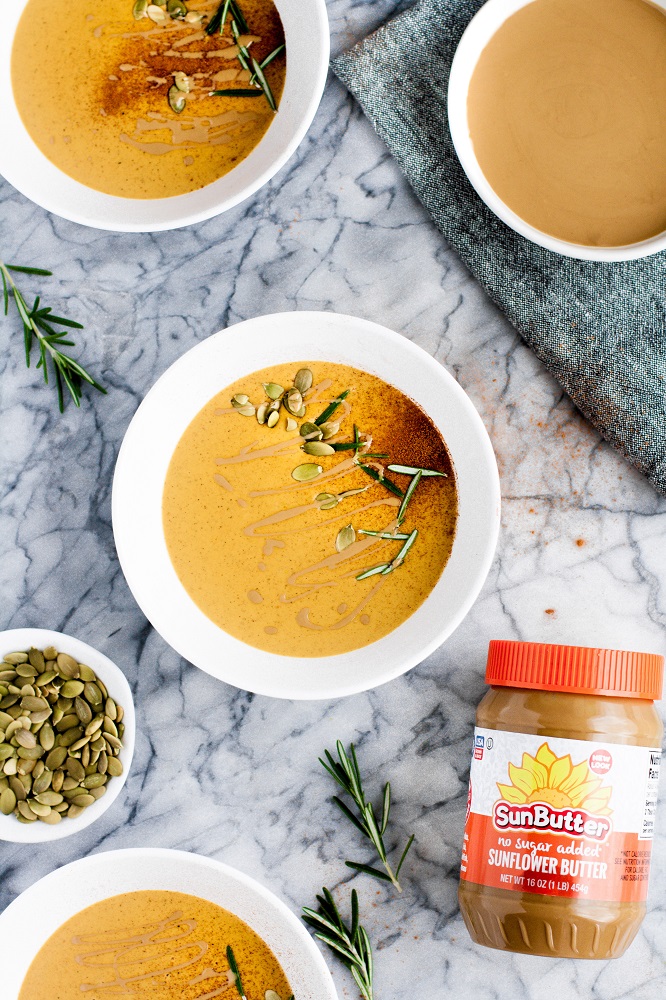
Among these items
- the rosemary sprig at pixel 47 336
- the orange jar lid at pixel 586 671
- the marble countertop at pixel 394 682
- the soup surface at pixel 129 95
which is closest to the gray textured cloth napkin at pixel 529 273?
the marble countertop at pixel 394 682

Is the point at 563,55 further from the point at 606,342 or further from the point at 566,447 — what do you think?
the point at 566,447

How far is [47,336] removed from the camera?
4.50 feet

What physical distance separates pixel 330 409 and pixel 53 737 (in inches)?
26.4

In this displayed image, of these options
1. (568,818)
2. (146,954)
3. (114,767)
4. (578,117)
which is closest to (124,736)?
(114,767)

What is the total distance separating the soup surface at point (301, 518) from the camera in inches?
50.8

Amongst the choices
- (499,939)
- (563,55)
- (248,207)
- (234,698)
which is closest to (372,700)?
(234,698)

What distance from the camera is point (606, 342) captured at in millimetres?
1296

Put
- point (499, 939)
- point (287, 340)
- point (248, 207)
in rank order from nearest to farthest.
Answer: point (499, 939), point (287, 340), point (248, 207)

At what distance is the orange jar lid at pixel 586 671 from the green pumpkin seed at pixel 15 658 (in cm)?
75

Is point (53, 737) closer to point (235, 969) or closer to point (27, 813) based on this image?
point (27, 813)

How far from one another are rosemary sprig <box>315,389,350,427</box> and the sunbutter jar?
1.45 ft

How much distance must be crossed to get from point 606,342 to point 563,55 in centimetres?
43

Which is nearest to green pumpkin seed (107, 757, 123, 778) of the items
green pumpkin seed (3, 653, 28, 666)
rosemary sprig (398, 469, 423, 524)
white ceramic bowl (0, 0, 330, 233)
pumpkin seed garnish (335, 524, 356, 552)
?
green pumpkin seed (3, 653, 28, 666)

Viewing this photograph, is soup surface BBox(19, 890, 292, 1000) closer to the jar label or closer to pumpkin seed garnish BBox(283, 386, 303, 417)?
the jar label
